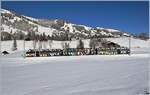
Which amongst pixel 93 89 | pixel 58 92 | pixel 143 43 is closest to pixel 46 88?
pixel 58 92

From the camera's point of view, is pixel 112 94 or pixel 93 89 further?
pixel 93 89

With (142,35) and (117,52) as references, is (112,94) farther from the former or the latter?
(142,35)

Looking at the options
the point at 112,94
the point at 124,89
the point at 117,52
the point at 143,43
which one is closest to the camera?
the point at 112,94

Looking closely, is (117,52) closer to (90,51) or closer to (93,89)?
(90,51)

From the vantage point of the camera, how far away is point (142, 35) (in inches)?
6678


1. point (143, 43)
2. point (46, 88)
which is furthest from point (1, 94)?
point (143, 43)

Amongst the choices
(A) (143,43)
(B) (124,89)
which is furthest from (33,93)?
(A) (143,43)

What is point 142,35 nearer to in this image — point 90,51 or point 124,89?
point 90,51

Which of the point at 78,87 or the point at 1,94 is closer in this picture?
the point at 1,94

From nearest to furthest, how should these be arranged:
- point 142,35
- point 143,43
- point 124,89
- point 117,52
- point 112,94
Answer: point 112,94
point 124,89
point 117,52
point 143,43
point 142,35

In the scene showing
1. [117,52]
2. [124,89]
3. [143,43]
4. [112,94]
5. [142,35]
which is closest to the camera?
[112,94]

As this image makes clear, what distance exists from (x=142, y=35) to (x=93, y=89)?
16293cm

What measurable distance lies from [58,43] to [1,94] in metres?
147

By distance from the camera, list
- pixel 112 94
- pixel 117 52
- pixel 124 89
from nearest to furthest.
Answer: pixel 112 94
pixel 124 89
pixel 117 52
